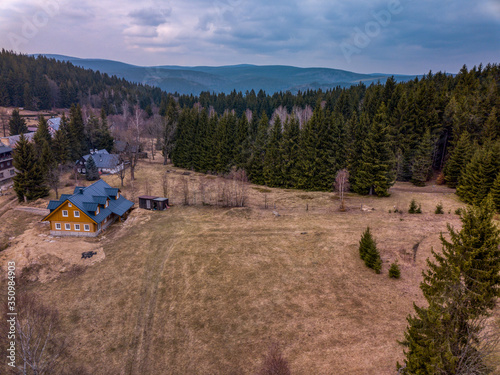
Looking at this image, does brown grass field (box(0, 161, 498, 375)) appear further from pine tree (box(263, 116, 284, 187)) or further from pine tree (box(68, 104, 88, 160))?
pine tree (box(68, 104, 88, 160))

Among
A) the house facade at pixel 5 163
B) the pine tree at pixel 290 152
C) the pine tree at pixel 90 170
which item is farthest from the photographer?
the pine tree at pixel 90 170

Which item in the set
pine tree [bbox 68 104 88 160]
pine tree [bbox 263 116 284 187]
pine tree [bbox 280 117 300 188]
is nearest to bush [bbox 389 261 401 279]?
pine tree [bbox 280 117 300 188]

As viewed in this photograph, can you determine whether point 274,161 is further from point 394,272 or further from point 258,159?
point 394,272

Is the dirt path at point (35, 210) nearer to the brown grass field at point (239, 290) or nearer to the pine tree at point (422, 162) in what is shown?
the brown grass field at point (239, 290)


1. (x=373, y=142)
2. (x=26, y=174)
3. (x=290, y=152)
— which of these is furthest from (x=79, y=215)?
(x=373, y=142)

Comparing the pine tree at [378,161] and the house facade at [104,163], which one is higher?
the pine tree at [378,161]

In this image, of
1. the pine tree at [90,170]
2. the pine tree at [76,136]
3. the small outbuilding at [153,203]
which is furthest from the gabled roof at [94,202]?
the pine tree at [76,136]

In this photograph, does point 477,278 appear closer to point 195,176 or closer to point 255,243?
point 255,243
